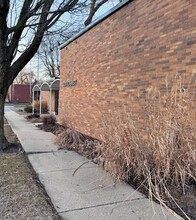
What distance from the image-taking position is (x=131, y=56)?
6.59m

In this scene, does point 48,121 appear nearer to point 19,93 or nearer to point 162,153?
point 162,153

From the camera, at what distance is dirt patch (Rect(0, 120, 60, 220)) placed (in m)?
3.25

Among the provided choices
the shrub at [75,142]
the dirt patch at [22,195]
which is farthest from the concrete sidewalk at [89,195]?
the shrub at [75,142]

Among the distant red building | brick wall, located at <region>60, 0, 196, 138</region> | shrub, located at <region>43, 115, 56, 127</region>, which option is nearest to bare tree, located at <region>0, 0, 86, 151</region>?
brick wall, located at <region>60, 0, 196, 138</region>

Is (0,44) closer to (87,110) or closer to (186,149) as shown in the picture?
(87,110)

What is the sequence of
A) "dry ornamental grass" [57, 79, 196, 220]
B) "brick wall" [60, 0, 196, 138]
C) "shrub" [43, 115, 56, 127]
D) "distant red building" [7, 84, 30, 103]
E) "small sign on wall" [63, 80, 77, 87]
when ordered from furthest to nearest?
"distant red building" [7, 84, 30, 103], "shrub" [43, 115, 56, 127], "small sign on wall" [63, 80, 77, 87], "brick wall" [60, 0, 196, 138], "dry ornamental grass" [57, 79, 196, 220]

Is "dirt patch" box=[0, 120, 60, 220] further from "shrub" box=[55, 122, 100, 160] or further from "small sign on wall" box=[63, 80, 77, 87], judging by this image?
"small sign on wall" box=[63, 80, 77, 87]

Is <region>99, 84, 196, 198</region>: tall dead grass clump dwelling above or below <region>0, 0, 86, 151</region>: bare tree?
below

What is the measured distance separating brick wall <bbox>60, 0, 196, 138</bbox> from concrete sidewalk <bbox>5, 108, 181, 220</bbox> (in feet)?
7.04

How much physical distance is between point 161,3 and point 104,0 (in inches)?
466

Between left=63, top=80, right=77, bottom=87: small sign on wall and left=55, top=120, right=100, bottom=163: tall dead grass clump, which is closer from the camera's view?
left=55, top=120, right=100, bottom=163: tall dead grass clump

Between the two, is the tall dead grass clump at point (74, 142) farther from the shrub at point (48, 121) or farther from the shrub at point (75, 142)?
the shrub at point (48, 121)

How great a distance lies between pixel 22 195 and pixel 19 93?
164ft

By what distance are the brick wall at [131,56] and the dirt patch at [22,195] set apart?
9.88 feet
